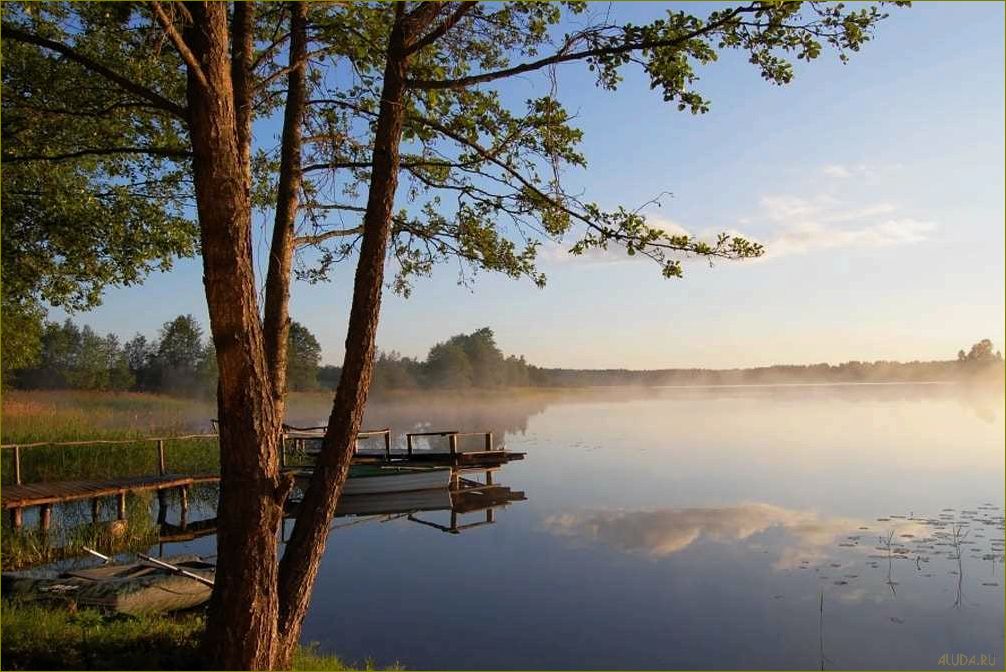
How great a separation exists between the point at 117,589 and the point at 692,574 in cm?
749

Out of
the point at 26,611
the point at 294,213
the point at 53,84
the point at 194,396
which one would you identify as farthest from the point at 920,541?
the point at 194,396

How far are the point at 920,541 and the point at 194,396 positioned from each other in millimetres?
51100

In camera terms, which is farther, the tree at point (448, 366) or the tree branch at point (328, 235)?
the tree at point (448, 366)

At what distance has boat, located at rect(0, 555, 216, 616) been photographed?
257 inches

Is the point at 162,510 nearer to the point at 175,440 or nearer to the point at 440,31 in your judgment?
the point at 175,440

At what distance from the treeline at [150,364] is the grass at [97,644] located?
5013 cm

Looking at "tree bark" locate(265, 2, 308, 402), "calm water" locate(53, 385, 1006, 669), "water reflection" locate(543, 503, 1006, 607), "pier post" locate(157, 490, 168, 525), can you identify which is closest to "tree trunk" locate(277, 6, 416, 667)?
"calm water" locate(53, 385, 1006, 669)

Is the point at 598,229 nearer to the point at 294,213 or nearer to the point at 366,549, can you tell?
the point at 294,213

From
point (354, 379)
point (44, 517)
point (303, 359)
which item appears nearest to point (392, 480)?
point (44, 517)

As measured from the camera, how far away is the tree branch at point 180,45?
3871 mm

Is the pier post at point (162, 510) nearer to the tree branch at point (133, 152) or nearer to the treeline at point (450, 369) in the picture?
the tree branch at point (133, 152)

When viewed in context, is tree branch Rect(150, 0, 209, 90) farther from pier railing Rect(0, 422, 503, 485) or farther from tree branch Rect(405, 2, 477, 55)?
pier railing Rect(0, 422, 503, 485)

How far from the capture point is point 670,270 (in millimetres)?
5922

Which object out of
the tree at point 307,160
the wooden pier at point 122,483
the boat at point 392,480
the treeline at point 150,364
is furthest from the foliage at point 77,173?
the treeline at point 150,364
